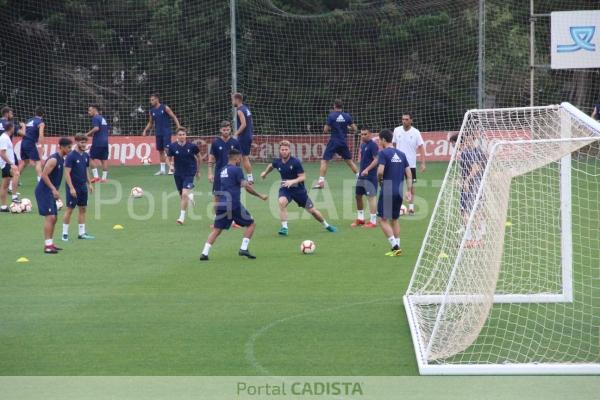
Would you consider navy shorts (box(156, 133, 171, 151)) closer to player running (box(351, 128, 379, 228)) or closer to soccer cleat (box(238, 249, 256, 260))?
player running (box(351, 128, 379, 228))

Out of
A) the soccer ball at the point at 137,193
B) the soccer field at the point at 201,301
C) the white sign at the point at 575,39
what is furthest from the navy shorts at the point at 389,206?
the white sign at the point at 575,39

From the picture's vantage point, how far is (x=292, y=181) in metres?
16.7

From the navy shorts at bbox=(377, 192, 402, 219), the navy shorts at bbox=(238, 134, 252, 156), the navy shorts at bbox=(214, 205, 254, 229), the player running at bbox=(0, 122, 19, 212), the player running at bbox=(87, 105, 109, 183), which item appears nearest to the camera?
the navy shorts at bbox=(214, 205, 254, 229)

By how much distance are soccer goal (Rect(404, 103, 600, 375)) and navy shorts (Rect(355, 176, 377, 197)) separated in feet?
13.5

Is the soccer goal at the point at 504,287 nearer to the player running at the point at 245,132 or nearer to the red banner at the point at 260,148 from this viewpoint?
the player running at the point at 245,132

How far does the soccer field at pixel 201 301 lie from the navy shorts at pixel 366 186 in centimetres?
73

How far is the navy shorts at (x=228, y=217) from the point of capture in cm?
1447

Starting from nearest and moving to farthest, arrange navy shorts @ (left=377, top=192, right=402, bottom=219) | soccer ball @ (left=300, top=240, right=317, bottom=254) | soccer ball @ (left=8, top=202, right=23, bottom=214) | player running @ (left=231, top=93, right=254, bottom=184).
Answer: navy shorts @ (left=377, top=192, right=402, bottom=219) < soccer ball @ (left=300, top=240, right=317, bottom=254) < soccer ball @ (left=8, top=202, right=23, bottom=214) < player running @ (left=231, top=93, right=254, bottom=184)

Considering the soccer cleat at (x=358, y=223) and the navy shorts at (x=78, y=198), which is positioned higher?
the navy shorts at (x=78, y=198)

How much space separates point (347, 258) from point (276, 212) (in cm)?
557

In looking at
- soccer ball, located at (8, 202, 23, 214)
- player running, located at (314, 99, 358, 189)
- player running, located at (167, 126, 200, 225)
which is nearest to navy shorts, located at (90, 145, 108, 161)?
soccer ball, located at (8, 202, 23, 214)

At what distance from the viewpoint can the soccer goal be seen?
9039 mm
